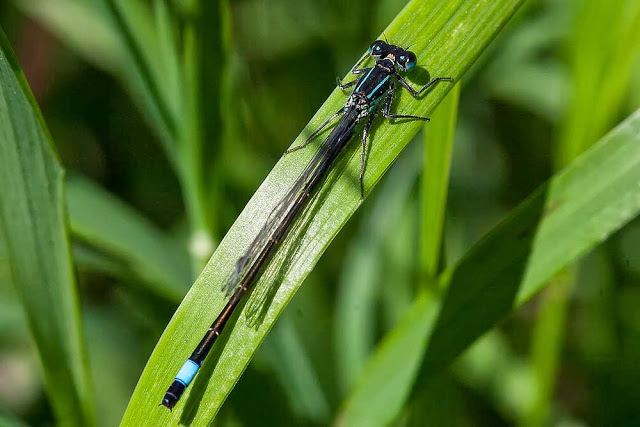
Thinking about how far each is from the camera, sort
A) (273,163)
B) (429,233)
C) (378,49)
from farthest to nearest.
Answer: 1. (273,163)
2. (378,49)
3. (429,233)

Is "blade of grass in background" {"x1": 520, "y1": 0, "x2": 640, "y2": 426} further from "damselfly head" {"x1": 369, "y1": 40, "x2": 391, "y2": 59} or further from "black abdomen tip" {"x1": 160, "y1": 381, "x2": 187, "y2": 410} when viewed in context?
"black abdomen tip" {"x1": 160, "y1": 381, "x2": 187, "y2": 410}

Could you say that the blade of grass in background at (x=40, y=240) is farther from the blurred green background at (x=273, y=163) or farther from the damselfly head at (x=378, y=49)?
the damselfly head at (x=378, y=49)

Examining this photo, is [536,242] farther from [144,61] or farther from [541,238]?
[144,61]

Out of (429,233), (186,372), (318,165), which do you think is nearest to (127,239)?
(318,165)

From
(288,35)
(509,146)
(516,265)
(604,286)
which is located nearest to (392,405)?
(516,265)

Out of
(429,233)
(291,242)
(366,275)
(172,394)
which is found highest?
(429,233)

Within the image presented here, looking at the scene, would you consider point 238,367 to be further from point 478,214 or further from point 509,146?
point 509,146

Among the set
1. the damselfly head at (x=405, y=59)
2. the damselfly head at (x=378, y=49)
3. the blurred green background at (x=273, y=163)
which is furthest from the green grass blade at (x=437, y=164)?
the blurred green background at (x=273, y=163)

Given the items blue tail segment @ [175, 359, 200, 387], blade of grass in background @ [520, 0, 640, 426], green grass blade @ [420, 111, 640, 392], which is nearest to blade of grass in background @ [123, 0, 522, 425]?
blue tail segment @ [175, 359, 200, 387]
